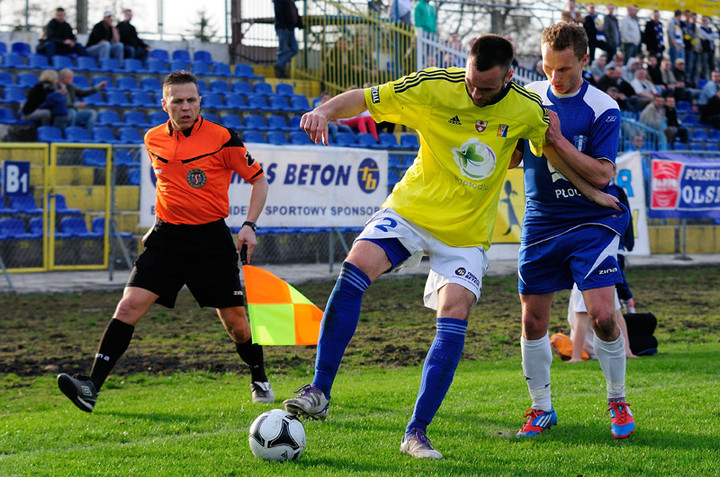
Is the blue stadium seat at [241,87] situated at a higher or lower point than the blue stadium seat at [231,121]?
→ higher

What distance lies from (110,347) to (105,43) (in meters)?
14.6

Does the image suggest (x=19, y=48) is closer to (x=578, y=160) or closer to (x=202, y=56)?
(x=202, y=56)

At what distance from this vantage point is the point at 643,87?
22.9 meters

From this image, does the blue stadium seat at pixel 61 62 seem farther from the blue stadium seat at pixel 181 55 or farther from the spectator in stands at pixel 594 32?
the spectator in stands at pixel 594 32

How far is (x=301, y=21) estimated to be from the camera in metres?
21.2

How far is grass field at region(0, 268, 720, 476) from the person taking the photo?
4.52 m

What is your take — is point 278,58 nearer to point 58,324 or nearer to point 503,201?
point 503,201

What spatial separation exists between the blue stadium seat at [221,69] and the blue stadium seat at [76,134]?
205 inches

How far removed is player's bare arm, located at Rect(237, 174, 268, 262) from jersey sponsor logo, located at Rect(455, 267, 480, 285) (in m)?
1.62

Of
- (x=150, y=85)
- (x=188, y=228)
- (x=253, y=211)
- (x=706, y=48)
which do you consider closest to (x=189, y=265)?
(x=188, y=228)

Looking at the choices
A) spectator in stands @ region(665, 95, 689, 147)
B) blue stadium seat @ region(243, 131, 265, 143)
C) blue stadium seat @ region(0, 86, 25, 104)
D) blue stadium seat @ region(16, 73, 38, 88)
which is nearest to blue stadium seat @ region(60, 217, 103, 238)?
blue stadium seat @ region(0, 86, 25, 104)

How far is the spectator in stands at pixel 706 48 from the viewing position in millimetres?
26688

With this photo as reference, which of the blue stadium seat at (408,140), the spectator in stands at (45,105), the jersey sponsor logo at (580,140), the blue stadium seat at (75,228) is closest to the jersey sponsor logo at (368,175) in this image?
the blue stadium seat at (75,228)

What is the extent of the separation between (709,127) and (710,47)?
3.17 metres
